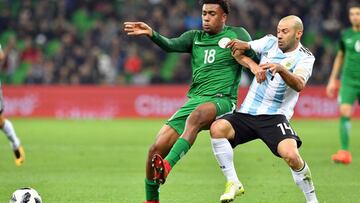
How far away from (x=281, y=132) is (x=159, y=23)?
19034 mm

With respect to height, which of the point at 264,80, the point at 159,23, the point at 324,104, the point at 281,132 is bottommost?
the point at 324,104

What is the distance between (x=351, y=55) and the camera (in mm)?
14844

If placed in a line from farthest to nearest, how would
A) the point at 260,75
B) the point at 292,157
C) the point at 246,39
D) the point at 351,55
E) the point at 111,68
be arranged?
1. the point at 111,68
2. the point at 351,55
3. the point at 246,39
4. the point at 292,157
5. the point at 260,75

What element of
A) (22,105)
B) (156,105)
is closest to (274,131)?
(156,105)

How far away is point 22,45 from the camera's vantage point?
28.0 metres

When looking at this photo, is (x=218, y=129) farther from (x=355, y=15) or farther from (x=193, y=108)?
(x=355, y=15)

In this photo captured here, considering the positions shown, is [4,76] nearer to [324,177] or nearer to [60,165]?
[60,165]

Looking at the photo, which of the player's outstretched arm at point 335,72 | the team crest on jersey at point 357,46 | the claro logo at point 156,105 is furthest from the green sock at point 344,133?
the claro logo at point 156,105

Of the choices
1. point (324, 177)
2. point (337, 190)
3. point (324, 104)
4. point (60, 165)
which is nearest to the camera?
point (337, 190)

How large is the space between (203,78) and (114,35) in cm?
1862

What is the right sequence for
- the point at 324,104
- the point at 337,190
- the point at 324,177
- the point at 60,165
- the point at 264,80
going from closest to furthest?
the point at 264,80 → the point at 337,190 → the point at 324,177 → the point at 60,165 → the point at 324,104

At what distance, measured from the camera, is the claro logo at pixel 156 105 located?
25.8 metres

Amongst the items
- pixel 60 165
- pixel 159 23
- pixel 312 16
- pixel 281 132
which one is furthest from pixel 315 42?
pixel 281 132

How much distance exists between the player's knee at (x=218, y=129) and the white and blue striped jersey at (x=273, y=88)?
34cm
